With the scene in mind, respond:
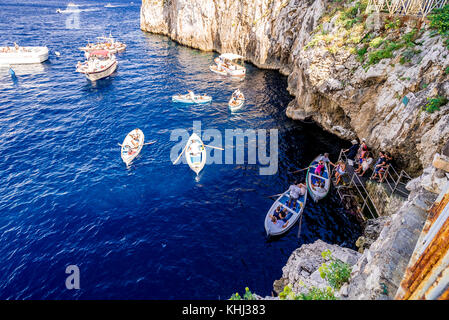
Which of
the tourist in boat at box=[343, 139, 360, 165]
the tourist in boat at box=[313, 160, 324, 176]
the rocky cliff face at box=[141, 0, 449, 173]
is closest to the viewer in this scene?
the rocky cliff face at box=[141, 0, 449, 173]

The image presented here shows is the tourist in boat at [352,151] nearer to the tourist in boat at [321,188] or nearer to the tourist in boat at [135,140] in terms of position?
the tourist in boat at [321,188]

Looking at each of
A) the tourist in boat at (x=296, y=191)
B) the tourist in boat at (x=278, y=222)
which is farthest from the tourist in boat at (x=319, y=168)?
the tourist in boat at (x=278, y=222)

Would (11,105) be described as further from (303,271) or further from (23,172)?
(303,271)

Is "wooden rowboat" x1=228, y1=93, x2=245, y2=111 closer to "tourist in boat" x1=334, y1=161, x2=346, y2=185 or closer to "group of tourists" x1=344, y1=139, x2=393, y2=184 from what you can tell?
"group of tourists" x1=344, y1=139, x2=393, y2=184

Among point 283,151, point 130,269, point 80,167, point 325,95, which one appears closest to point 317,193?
point 283,151

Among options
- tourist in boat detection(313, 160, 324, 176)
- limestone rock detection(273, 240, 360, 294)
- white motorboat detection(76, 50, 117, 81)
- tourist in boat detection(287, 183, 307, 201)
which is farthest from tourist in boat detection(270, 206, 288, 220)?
white motorboat detection(76, 50, 117, 81)
